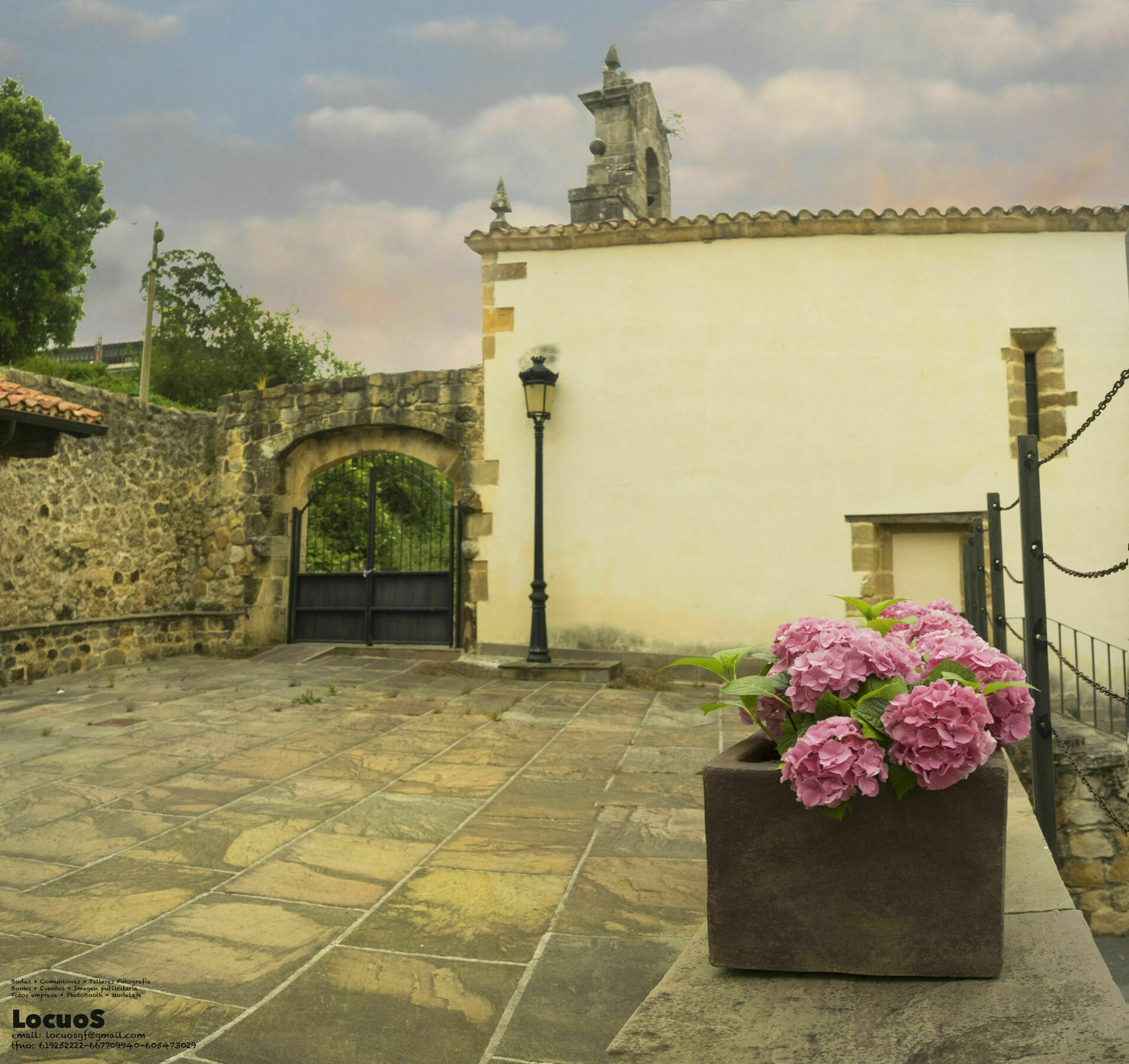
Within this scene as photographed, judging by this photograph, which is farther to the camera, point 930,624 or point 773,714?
point 930,624

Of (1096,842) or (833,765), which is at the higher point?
(833,765)

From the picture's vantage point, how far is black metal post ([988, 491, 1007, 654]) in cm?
403

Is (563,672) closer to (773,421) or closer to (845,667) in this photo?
(773,421)

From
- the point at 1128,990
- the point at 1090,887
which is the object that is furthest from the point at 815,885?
the point at 1090,887

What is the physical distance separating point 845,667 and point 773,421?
6617mm

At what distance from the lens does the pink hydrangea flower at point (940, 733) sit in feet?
4.98

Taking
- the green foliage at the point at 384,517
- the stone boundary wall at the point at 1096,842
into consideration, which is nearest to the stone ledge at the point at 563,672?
the green foliage at the point at 384,517

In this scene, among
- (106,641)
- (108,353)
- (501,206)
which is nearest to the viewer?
(106,641)

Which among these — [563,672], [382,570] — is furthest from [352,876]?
[382,570]

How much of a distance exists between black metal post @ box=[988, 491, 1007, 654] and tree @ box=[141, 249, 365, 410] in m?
21.9

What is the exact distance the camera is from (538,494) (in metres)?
7.91

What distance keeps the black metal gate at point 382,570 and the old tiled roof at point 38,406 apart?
3.28 m

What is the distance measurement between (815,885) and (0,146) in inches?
937

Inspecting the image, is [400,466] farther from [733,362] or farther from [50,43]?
[50,43]
